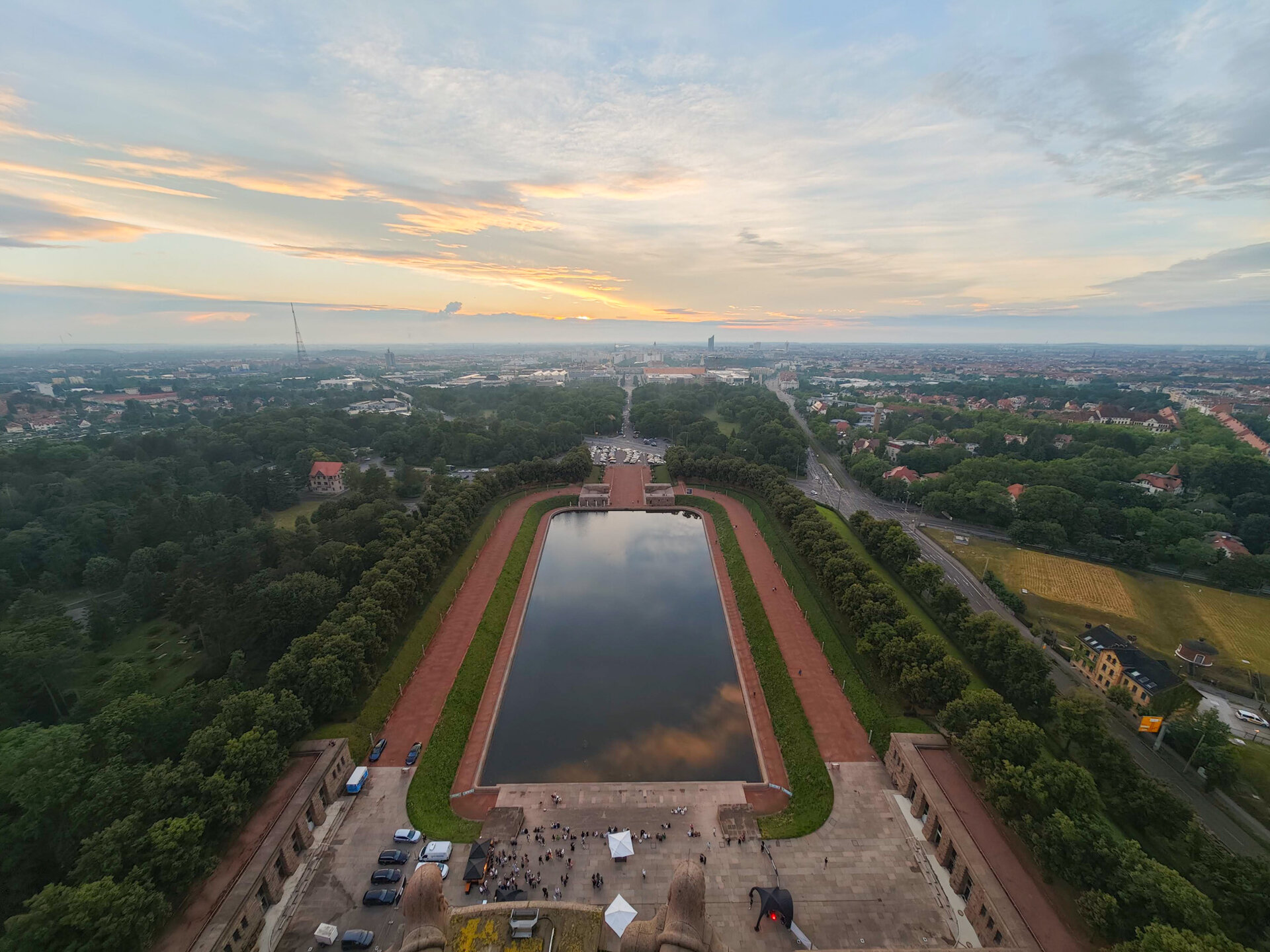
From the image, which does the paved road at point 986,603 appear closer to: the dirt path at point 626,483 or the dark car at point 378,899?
the dirt path at point 626,483

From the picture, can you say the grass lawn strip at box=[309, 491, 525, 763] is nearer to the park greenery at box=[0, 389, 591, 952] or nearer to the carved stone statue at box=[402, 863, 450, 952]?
the park greenery at box=[0, 389, 591, 952]

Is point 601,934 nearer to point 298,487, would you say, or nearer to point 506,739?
point 506,739

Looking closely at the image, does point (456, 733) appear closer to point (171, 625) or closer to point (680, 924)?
point (680, 924)

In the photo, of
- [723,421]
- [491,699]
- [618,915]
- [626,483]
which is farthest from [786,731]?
[723,421]

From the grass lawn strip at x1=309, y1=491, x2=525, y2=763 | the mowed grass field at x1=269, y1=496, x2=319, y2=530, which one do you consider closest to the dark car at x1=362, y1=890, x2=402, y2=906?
the grass lawn strip at x1=309, y1=491, x2=525, y2=763

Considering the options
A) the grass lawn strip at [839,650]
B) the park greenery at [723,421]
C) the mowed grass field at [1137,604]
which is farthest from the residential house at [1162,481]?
the grass lawn strip at [839,650]

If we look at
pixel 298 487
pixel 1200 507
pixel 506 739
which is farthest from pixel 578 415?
pixel 1200 507
